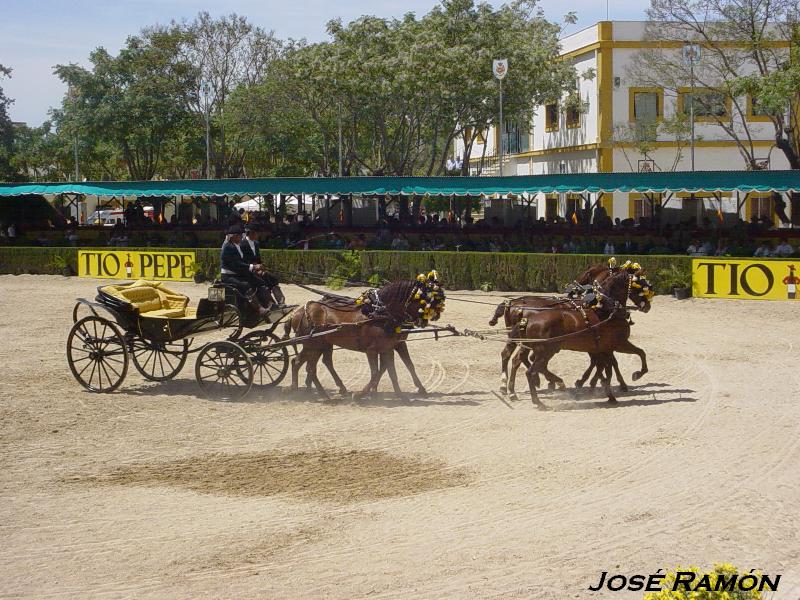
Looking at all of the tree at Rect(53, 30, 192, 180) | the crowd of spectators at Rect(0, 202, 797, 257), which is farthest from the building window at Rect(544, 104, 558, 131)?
the tree at Rect(53, 30, 192, 180)

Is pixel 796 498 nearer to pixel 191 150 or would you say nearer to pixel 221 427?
pixel 221 427

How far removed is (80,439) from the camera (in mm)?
12508

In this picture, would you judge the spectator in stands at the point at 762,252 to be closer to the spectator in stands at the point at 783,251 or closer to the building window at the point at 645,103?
the spectator in stands at the point at 783,251

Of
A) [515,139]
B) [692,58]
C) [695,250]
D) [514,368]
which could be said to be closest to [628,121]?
[692,58]

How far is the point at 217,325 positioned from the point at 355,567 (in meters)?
7.27

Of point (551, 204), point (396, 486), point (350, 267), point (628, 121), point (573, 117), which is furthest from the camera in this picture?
Answer: point (551, 204)

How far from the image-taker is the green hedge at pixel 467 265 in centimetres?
2731

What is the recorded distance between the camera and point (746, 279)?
2486 cm

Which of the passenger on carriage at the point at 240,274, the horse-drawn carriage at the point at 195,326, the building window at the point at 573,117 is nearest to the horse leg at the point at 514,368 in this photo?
the horse-drawn carriage at the point at 195,326

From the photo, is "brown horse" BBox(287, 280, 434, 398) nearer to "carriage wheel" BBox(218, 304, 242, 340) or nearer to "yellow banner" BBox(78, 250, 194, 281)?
"carriage wheel" BBox(218, 304, 242, 340)

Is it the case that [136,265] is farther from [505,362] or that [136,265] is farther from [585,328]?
[585,328]

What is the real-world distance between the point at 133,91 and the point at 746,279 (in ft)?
128

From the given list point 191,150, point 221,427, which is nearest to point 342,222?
point 191,150

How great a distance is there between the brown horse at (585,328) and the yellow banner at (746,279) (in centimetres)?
1150
